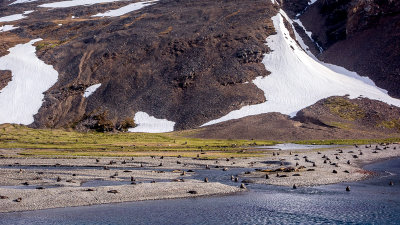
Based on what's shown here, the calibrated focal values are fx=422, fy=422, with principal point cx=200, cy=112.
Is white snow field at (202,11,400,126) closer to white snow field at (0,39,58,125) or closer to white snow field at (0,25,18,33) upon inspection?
white snow field at (0,39,58,125)

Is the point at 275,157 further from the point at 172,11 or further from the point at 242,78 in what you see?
the point at 172,11

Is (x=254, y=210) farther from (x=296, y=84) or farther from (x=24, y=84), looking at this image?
(x=24, y=84)

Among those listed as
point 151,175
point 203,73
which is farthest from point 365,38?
point 151,175

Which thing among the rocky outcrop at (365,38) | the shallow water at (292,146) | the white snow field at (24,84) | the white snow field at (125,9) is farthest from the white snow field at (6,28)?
the shallow water at (292,146)

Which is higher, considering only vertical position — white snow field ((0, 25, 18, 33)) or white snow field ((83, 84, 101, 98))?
white snow field ((0, 25, 18, 33))

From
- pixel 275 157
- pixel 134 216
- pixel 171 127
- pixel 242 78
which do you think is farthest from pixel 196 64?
pixel 134 216

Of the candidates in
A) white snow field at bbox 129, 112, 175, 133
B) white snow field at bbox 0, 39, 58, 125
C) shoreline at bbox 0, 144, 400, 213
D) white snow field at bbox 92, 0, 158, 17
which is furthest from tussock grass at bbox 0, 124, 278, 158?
white snow field at bbox 92, 0, 158, 17
